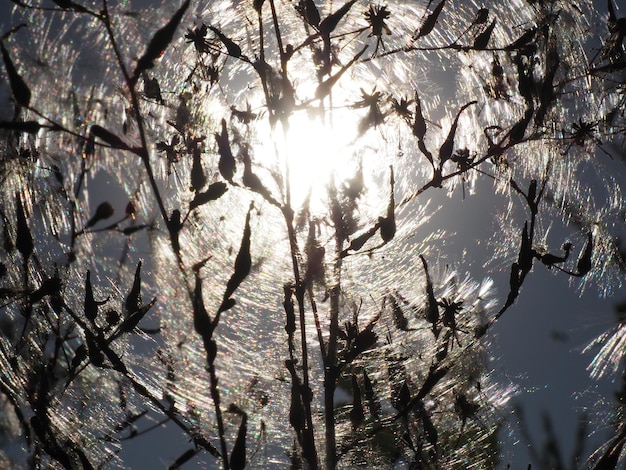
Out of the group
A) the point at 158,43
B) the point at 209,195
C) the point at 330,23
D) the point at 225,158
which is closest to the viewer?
the point at 158,43

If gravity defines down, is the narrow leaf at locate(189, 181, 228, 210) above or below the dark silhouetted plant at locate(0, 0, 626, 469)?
below

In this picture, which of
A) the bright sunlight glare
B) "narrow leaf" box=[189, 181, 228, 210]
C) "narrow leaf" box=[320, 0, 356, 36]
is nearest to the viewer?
"narrow leaf" box=[189, 181, 228, 210]

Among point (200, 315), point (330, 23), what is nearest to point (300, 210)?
point (330, 23)

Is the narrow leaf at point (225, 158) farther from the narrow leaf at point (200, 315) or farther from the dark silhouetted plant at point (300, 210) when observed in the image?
the narrow leaf at point (200, 315)

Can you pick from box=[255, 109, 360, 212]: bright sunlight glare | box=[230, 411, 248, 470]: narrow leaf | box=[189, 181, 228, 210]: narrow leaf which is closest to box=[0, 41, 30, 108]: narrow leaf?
box=[189, 181, 228, 210]: narrow leaf

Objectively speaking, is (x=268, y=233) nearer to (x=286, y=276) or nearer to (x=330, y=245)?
(x=286, y=276)

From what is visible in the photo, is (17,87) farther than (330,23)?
No

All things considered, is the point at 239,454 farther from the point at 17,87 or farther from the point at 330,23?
the point at 330,23

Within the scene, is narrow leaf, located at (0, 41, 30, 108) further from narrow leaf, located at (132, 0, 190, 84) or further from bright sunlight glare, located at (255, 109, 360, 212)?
bright sunlight glare, located at (255, 109, 360, 212)

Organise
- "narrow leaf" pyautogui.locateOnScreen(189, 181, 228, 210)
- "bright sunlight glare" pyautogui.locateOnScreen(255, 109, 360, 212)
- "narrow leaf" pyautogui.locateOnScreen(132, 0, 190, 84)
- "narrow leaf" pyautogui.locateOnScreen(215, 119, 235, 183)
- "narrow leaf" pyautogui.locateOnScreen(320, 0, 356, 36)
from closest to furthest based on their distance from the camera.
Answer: "narrow leaf" pyautogui.locateOnScreen(132, 0, 190, 84) < "narrow leaf" pyautogui.locateOnScreen(189, 181, 228, 210) < "narrow leaf" pyautogui.locateOnScreen(215, 119, 235, 183) < "narrow leaf" pyautogui.locateOnScreen(320, 0, 356, 36) < "bright sunlight glare" pyautogui.locateOnScreen(255, 109, 360, 212)

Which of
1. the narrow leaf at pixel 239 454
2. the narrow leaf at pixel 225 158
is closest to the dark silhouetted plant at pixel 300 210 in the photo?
the narrow leaf at pixel 225 158

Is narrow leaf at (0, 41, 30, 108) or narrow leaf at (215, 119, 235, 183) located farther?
narrow leaf at (215, 119, 235, 183)
